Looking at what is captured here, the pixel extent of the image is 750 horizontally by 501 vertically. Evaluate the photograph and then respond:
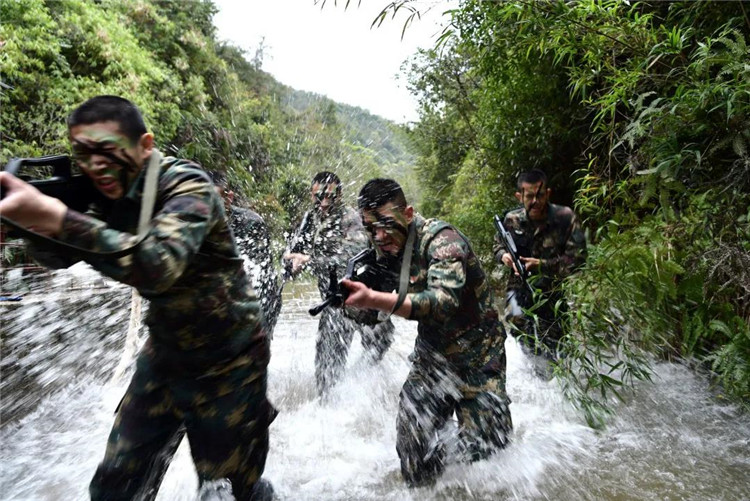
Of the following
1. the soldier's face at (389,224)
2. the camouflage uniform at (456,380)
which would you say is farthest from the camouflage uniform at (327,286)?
the camouflage uniform at (456,380)

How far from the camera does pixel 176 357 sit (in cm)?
203

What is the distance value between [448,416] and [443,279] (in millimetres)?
883

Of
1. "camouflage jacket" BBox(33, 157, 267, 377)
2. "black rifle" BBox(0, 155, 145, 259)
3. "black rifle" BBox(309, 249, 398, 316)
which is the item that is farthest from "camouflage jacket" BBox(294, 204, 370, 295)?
"black rifle" BBox(0, 155, 145, 259)

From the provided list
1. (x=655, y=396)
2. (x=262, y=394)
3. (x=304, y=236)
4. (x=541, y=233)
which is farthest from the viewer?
(x=304, y=236)

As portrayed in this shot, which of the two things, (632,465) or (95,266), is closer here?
(95,266)

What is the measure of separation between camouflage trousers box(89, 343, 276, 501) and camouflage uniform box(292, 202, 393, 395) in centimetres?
189

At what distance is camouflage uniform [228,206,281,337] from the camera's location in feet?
16.6

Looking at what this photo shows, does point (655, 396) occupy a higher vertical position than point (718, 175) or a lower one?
lower

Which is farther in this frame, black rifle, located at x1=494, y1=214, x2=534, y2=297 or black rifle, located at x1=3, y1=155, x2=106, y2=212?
black rifle, located at x1=494, y1=214, x2=534, y2=297

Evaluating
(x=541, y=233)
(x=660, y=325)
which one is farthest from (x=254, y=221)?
(x=660, y=325)

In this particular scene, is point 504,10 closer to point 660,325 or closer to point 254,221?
point 660,325

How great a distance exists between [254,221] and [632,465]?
3884 millimetres

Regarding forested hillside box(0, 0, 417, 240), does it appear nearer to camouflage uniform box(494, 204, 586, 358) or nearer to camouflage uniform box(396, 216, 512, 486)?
camouflage uniform box(494, 204, 586, 358)

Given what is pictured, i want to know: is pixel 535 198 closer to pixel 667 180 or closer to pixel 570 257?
pixel 570 257
